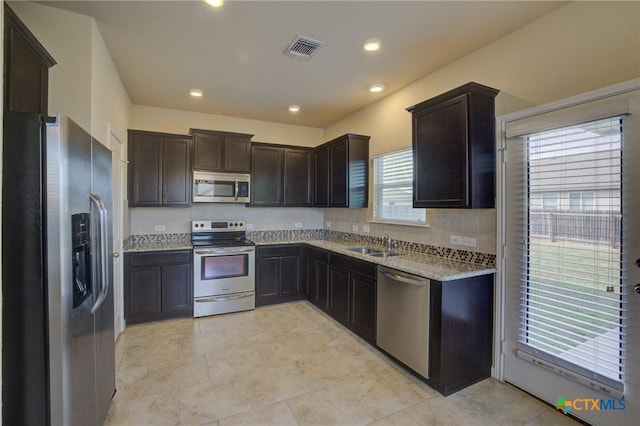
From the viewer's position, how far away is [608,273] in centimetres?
193

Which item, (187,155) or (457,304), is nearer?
(457,304)

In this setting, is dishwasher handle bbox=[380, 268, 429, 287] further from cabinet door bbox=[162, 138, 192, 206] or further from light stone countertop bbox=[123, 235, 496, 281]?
cabinet door bbox=[162, 138, 192, 206]

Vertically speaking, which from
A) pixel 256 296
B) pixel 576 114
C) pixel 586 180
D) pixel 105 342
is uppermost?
pixel 576 114

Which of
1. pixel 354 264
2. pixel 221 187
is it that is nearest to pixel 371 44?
pixel 354 264

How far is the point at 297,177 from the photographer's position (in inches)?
191

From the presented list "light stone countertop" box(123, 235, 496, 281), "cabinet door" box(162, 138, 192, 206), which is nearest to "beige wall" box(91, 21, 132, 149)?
"cabinet door" box(162, 138, 192, 206)

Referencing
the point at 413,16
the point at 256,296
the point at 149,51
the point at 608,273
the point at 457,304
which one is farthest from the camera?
the point at 256,296

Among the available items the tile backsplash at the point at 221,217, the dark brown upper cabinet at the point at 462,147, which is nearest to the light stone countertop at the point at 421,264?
the tile backsplash at the point at 221,217

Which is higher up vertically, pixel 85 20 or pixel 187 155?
pixel 85 20

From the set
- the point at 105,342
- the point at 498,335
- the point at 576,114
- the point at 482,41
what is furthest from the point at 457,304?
→ the point at 105,342

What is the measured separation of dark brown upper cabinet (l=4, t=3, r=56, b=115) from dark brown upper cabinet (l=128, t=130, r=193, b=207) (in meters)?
1.86

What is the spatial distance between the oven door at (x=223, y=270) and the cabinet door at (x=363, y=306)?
5.11 ft

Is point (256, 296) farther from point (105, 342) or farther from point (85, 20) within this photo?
point (85, 20)

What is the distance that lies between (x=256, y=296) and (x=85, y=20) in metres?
3.41
